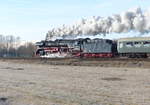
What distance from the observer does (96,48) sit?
162 feet

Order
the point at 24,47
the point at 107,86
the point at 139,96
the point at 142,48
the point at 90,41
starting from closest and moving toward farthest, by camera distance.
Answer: the point at 139,96
the point at 107,86
the point at 142,48
the point at 90,41
the point at 24,47

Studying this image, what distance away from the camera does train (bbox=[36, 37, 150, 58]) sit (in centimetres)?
4394

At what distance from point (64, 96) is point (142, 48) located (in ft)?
97.2

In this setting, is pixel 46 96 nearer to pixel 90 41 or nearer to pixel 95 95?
pixel 95 95

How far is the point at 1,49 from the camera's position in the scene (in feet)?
396

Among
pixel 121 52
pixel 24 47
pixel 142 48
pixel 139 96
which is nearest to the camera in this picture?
pixel 139 96

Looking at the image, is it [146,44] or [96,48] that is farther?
[96,48]

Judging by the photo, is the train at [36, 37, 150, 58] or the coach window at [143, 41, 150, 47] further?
the train at [36, 37, 150, 58]

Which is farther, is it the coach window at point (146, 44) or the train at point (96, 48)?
the train at point (96, 48)

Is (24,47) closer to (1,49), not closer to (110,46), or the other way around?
(1,49)

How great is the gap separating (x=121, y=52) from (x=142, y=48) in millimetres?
4108

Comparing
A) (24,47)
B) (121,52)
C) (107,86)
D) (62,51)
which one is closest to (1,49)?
(24,47)

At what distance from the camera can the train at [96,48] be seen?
43.9 metres

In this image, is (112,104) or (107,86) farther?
(107,86)
